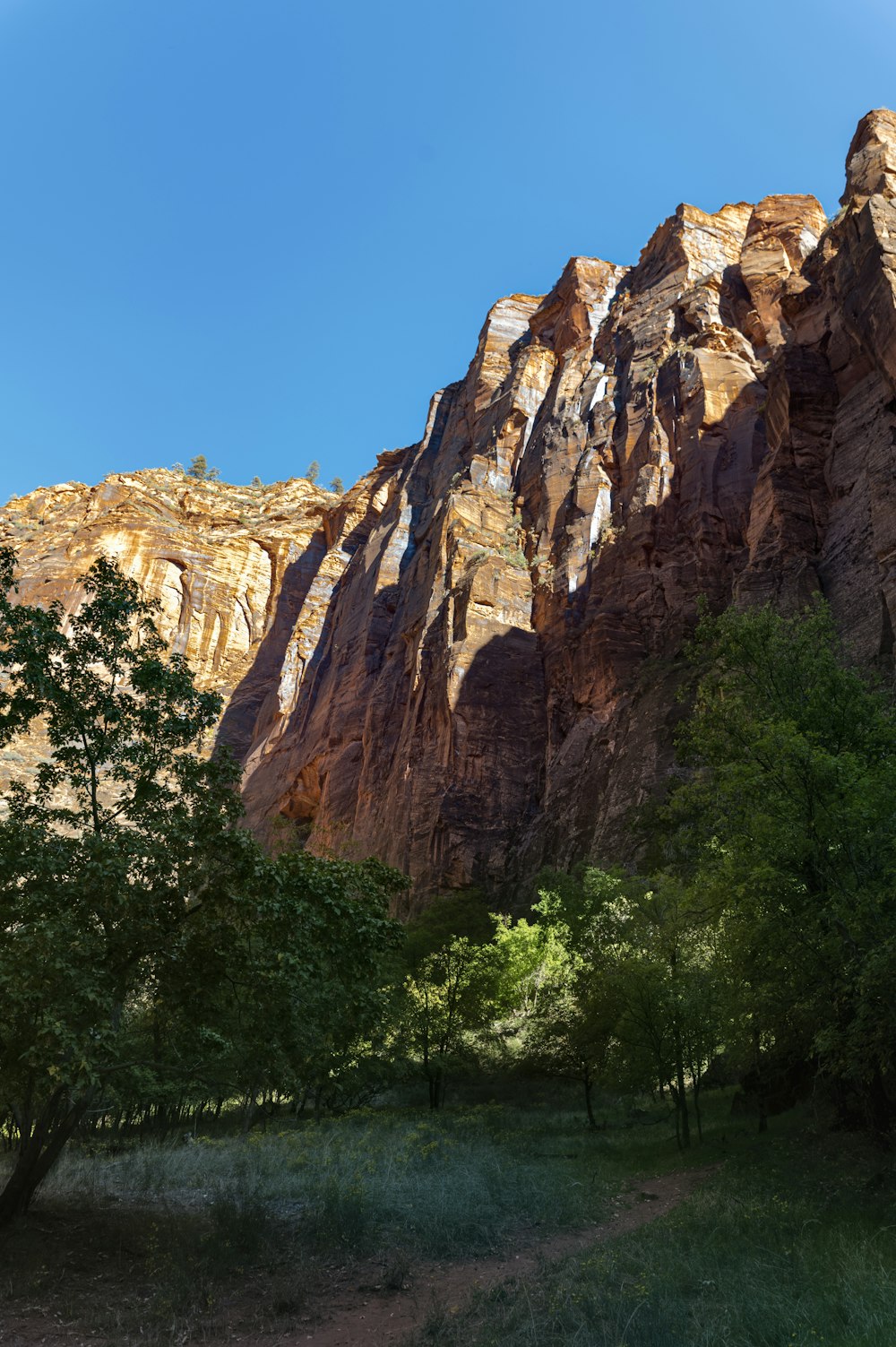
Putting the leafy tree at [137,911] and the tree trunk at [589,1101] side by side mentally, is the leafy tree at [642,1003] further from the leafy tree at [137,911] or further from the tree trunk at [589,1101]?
the leafy tree at [137,911]

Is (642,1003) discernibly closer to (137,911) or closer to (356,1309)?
(356,1309)

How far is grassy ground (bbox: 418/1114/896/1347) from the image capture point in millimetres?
7109

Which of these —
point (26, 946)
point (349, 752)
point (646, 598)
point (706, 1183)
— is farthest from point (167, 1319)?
point (349, 752)

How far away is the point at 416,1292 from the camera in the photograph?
10.4 m

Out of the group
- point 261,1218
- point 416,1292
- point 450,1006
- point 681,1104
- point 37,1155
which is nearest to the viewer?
point 416,1292

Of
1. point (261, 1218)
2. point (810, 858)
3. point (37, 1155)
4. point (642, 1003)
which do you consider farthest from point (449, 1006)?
point (37, 1155)

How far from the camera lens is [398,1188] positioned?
48.2 feet

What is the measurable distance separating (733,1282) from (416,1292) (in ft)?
13.8

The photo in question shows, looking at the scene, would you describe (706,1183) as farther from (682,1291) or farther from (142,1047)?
(142,1047)

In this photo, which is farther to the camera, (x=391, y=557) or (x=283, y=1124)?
(x=391, y=557)

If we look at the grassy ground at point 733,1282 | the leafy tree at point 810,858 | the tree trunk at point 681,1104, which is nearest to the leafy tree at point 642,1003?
the tree trunk at point 681,1104

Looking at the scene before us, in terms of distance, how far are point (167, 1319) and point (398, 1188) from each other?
6.45 metres

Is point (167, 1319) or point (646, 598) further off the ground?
point (646, 598)

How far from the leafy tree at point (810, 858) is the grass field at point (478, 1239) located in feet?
7.25
